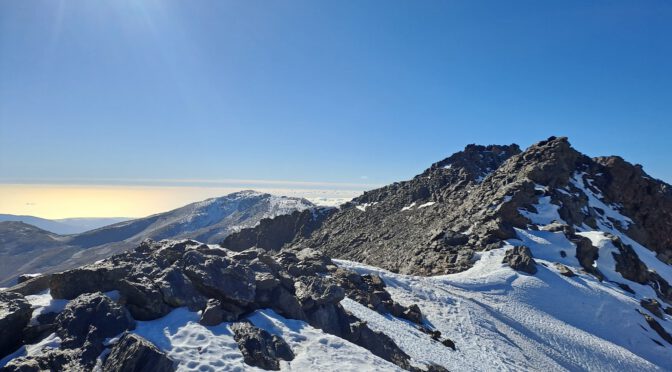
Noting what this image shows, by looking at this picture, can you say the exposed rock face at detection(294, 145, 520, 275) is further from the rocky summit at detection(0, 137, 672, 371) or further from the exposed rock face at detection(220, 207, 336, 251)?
the exposed rock face at detection(220, 207, 336, 251)

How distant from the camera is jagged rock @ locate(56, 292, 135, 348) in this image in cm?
1545

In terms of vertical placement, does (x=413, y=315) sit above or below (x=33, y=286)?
below

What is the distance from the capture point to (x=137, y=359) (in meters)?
14.0

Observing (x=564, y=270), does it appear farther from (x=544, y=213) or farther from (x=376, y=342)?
(x=376, y=342)

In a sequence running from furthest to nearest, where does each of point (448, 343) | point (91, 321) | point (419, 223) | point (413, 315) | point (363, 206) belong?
point (363, 206) → point (419, 223) → point (413, 315) → point (448, 343) → point (91, 321)

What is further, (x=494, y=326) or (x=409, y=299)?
(x=409, y=299)

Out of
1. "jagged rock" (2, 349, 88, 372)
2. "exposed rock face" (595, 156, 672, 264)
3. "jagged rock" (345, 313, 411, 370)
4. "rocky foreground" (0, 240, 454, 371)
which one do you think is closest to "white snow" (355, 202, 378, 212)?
"exposed rock face" (595, 156, 672, 264)

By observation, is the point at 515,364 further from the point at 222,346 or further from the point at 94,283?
the point at 94,283

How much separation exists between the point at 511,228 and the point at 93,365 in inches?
2066

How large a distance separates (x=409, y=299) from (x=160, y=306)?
898 inches

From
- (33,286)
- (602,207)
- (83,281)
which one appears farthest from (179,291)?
(602,207)

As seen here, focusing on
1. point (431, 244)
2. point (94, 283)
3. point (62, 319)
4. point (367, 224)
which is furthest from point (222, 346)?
point (367, 224)

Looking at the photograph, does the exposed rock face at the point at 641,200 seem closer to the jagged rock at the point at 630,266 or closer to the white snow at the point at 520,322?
the jagged rock at the point at 630,266

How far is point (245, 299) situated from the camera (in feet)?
65.2
